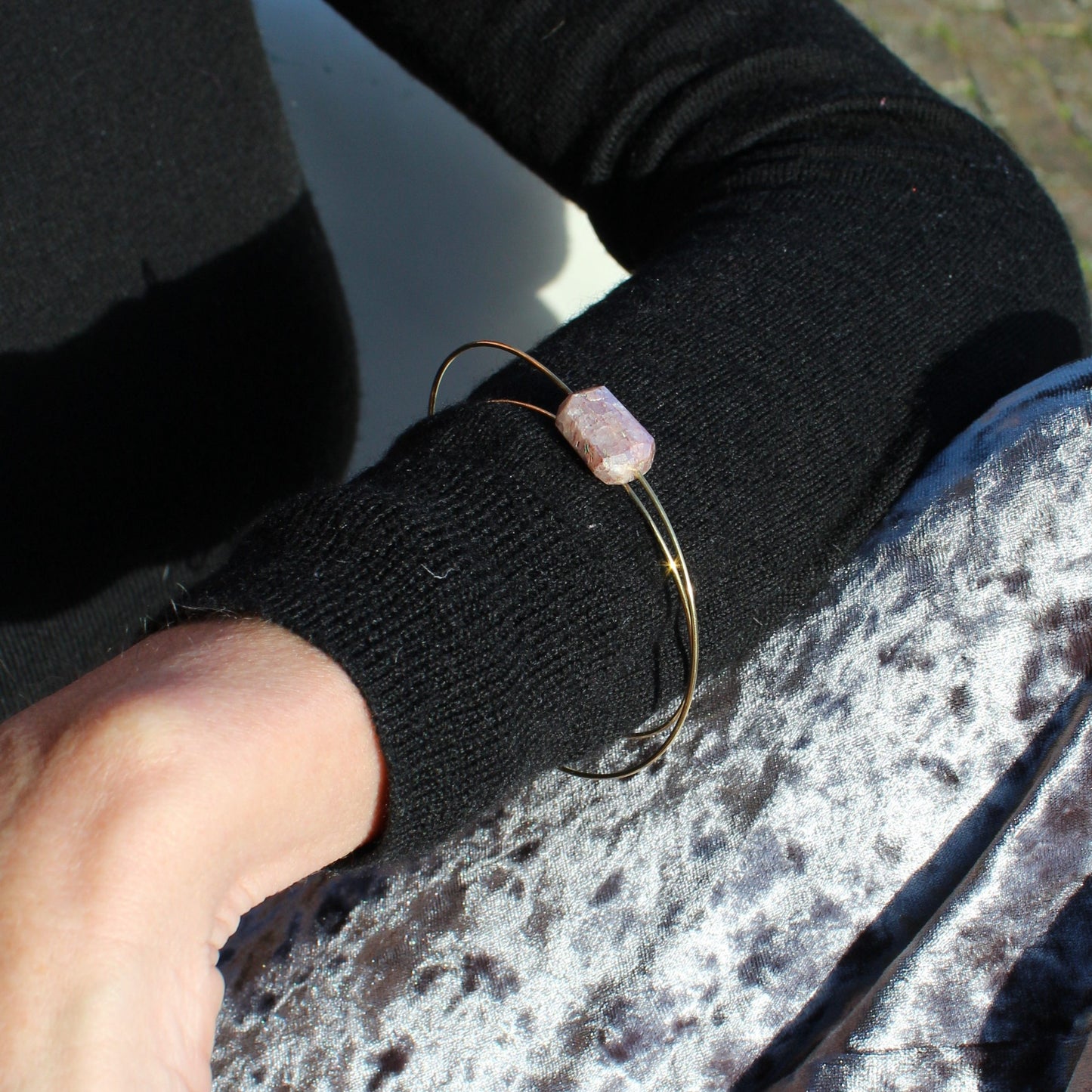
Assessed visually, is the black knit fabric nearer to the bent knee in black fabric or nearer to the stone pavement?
the bent knee in black fabric

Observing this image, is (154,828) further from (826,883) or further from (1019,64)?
(1019,64)

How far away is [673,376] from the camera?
596mm

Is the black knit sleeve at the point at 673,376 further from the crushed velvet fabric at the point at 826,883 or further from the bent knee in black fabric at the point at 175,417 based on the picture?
the bent knee in black fabric at the point at 175,417

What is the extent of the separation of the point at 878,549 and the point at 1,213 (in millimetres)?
663

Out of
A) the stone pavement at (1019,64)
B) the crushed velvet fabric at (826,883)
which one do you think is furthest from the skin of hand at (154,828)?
the stone pavement at (1019,64)

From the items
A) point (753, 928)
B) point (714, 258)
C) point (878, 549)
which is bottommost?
point (753, 928)

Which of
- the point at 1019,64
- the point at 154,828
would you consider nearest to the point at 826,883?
the point at 154,828

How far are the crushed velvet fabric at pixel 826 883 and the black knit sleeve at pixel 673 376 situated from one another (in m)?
0.05

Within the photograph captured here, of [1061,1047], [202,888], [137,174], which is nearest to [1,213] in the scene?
[137,174]

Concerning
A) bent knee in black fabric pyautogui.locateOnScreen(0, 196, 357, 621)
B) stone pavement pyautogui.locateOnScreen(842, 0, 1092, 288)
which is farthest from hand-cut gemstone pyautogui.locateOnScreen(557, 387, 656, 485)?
stone pavement pyautogui.locateOnScreen(842, 0, 1092, 288)

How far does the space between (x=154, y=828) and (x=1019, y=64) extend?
8.82 ft

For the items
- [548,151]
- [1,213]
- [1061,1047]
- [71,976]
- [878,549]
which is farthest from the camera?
[548,151]

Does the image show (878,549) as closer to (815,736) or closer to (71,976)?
(815,736)

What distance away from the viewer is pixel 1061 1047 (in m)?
0.49
